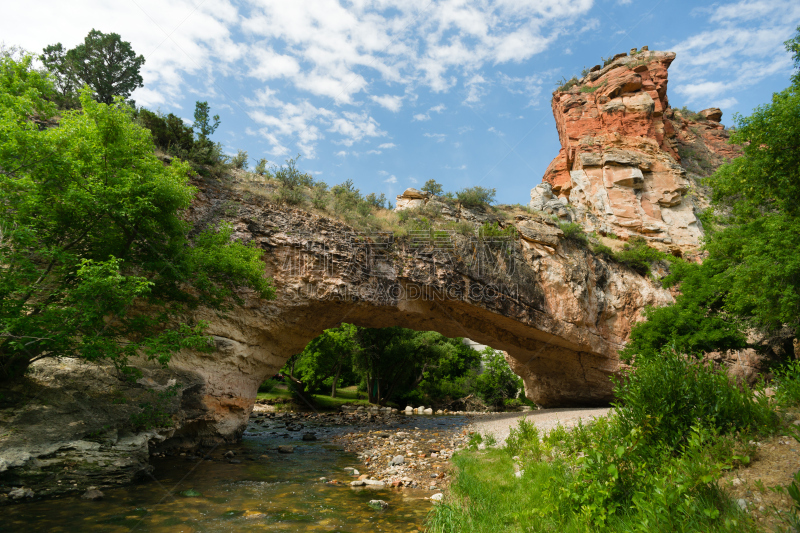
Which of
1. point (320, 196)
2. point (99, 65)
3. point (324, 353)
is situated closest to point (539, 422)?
point (320, 196)

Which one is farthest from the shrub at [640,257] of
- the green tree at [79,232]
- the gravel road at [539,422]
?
the green tree at [79,232]

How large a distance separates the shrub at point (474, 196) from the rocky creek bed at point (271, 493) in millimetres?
14028

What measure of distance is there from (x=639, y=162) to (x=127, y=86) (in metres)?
34.5

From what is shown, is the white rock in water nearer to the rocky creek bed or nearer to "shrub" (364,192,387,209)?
the rocky creek bed

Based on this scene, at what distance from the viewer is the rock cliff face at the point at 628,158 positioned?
26234mm

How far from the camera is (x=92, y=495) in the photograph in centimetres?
755

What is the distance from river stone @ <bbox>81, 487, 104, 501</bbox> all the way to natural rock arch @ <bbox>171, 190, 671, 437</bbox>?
533cm

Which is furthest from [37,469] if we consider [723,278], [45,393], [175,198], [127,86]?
[127,86]

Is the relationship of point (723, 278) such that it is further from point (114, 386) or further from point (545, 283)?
point (114, 386)

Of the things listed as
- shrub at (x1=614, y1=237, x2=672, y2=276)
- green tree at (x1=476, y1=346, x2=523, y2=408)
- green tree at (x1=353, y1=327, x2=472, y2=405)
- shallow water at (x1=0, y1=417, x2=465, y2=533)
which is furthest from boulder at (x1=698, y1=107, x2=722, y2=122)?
shallow water at (x1=0, y1=417, x2=465, y2=533)

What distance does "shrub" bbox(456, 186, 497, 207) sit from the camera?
76.5ft

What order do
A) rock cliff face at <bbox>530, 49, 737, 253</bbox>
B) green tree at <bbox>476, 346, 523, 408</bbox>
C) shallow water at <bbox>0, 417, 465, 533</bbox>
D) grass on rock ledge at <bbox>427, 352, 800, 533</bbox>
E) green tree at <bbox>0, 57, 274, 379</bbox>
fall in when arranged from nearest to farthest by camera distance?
grass on rock ledge at <bbox>427, 352, 800, 533</bbox> → shallow water at <bbox>0, 417, 465, 533</bbox> → green tree at <bbox>0, 57, 274, 379</bbox> → rock cliff face at <bbox>530, 49, 737, 253</bbox> → green tree at <bbox>476, 346, 523, 408</bbox>

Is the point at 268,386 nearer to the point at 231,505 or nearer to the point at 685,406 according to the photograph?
the point at 231,505

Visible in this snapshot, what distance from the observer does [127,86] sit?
2197 cm
